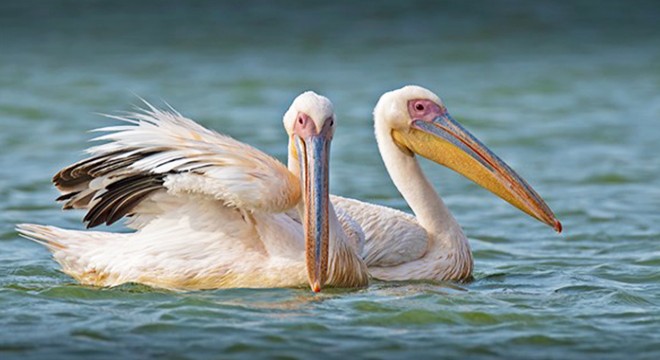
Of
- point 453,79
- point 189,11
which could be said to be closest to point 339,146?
point 453,79

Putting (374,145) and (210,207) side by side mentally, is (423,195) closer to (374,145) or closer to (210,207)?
(210,207)

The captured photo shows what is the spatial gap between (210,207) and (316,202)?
1.62ft

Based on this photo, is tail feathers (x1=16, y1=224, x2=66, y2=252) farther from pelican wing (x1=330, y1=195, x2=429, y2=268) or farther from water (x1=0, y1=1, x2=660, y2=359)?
pelican wing (x1=330, y1=195, x2=429, y2=268)

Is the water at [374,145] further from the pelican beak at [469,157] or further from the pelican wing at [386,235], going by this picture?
the pelican beak at [469,157]

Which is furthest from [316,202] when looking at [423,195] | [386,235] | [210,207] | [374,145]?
[374,145]

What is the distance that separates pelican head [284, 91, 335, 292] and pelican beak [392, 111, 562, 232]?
871 mm

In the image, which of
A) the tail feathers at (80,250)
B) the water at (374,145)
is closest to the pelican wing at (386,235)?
the water at (374,145)

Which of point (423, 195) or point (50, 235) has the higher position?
point (423, 195)

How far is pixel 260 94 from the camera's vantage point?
40.3 ft

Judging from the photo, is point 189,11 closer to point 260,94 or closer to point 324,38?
point 324,38

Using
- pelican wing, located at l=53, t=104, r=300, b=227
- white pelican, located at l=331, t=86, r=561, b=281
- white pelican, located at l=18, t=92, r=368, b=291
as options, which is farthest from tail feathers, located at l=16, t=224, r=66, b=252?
white pelican, located at l=331, t=86, r=561, b=281

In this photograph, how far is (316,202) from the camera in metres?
5.12

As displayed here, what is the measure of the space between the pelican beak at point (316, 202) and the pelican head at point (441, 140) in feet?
2.90

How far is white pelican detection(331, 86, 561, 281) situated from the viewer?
229 inches
